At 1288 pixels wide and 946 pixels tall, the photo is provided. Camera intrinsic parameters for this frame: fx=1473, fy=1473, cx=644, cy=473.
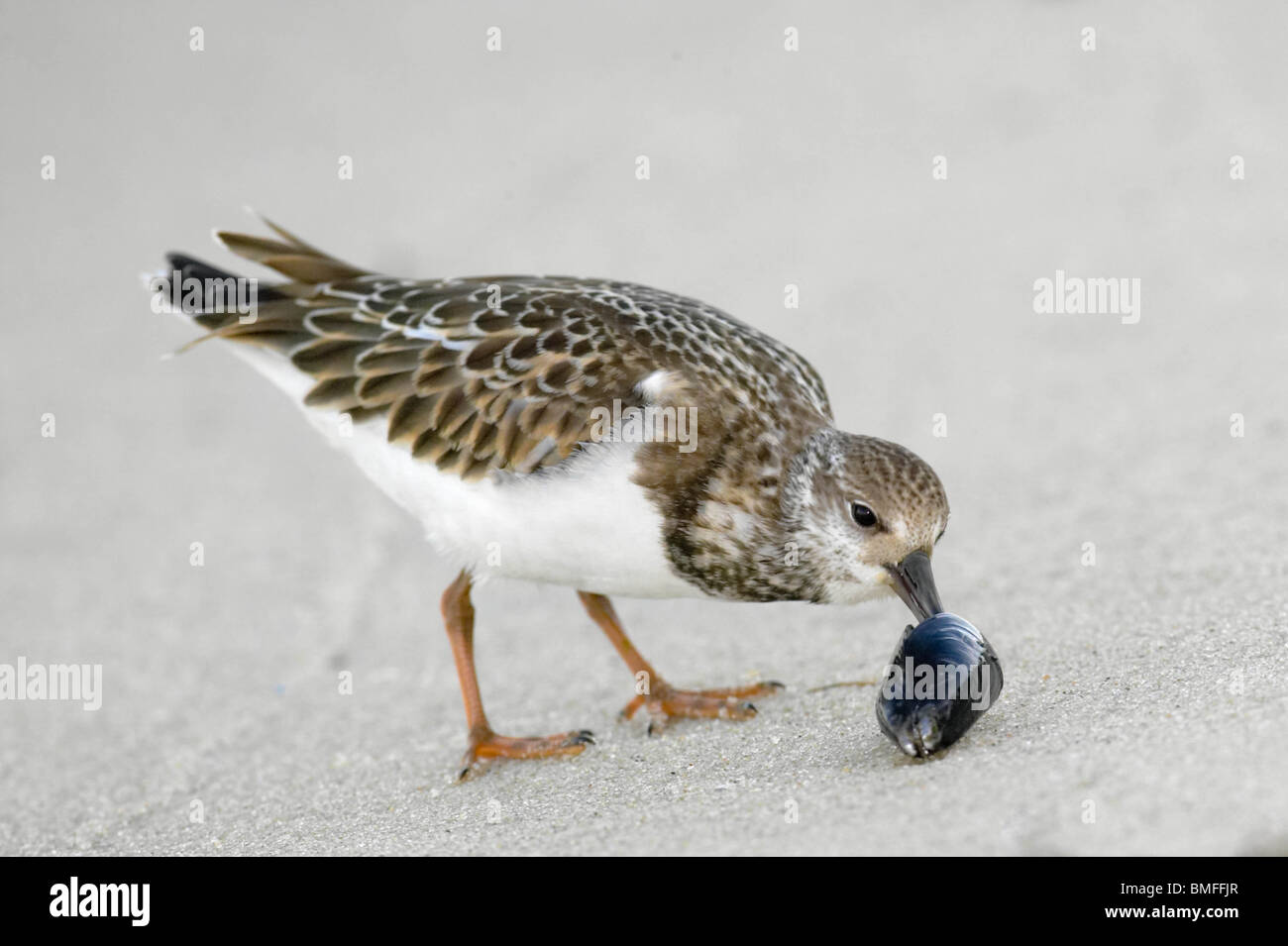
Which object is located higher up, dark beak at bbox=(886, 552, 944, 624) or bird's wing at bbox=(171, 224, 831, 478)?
bird's wing at bbox=(171, 224, 831, 478)

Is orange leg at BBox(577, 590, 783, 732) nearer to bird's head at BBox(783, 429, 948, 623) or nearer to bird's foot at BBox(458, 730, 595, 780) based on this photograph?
bird's foot at BBox(458, 730, 595, 780)

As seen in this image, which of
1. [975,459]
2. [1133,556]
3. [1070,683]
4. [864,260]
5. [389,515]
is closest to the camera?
[1070,683]

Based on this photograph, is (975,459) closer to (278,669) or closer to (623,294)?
(623,294)

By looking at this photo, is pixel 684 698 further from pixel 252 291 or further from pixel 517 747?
pixel 252 291

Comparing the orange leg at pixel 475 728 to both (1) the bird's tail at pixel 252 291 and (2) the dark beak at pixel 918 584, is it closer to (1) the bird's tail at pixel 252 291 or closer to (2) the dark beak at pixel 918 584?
(1) the bird's tail at pixel 252 291

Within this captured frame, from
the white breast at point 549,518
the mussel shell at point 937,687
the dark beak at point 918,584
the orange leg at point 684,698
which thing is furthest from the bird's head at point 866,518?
the orange leg at point 684,698

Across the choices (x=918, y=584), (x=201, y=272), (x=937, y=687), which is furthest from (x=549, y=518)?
(x=201, y=272)

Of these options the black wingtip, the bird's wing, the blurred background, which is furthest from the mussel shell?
the black wingtip

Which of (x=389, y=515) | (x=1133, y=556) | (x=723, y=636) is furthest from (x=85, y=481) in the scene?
(x=1133, y=556)
